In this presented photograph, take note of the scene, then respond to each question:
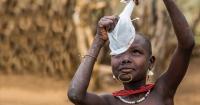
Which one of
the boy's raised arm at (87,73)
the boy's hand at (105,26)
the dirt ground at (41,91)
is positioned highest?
the boy's hand at (105,26)

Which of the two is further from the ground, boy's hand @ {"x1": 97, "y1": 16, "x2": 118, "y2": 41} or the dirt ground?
boy's hand @ {"x1": 97, "y1": 16, "x2": 118, "y2": 41}

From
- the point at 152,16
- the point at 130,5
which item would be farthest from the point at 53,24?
the point at 130,5

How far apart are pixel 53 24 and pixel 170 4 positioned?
333 inches

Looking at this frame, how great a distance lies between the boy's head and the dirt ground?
7494mm

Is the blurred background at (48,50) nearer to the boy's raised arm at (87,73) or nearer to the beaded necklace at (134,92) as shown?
the beaded necklace at (134,92)

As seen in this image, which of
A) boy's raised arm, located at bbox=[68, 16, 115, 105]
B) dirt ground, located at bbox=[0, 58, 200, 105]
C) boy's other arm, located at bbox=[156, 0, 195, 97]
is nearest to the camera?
boy's raised arm, located at bbox=[68, 16, 115, 105]

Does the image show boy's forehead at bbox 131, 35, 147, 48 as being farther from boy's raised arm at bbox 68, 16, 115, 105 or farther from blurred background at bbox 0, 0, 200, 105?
blurred background at bbox 0, 0, 200, 105

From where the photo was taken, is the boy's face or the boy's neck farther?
the boy's neck

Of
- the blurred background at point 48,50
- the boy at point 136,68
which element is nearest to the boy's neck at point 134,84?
the boy at point 136,68

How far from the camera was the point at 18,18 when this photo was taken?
11867mm

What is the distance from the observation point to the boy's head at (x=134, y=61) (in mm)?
3299

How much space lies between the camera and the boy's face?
10.8 feet

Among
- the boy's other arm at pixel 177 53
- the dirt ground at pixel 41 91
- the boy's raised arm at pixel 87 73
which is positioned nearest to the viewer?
the boy's raised arm at pixel 87 73

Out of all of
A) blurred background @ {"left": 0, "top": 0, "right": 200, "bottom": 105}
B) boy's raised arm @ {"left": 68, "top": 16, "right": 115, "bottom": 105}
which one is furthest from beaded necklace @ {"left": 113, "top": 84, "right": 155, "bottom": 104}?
blurred background @ {"left": 0, "top": 0, "right": 200, "bottom": 105}
